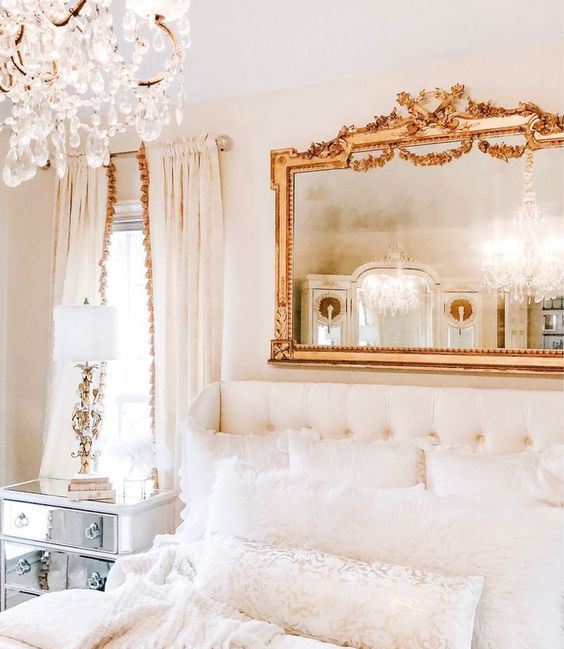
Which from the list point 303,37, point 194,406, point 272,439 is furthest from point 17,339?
point 303,37

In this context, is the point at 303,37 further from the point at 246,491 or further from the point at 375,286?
the point at 246,491

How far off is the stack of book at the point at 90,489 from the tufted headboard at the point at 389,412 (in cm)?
55

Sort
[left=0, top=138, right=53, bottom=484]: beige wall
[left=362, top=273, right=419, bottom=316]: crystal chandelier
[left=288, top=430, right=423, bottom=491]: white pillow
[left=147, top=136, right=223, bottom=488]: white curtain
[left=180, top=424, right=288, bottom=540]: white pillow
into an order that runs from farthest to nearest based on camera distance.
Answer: [left=0, top=138, right=53, bottom=484]: beige wall → [left=147, top=136, right=223, bottom=488]: white curtain → [left=362, top=273, right=419, bottom=316]: crystal chandelier → [left=180, top=424, right=288, bottom=540]: white pillow → [left=288, top=430, right=423, bottom=491]: white pillow

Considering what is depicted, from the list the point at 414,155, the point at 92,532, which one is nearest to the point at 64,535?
the point at 92,532

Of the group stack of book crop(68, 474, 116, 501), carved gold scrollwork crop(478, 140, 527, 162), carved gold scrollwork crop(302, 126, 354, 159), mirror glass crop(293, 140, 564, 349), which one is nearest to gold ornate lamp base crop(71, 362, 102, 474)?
stack of book crop(68, 474, 116, 501)

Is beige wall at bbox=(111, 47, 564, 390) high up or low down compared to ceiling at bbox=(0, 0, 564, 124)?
down

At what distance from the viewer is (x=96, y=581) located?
9.36ft

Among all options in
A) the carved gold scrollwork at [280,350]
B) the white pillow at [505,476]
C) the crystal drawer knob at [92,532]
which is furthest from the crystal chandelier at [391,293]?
the crystal drawer knob at [92,532]

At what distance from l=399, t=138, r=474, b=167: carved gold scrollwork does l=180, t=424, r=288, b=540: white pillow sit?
1237mm

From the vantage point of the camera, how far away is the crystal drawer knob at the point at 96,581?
2844 millimetres

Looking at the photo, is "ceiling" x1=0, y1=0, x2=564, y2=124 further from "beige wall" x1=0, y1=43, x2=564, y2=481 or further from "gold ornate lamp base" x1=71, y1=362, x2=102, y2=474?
"gold ornate lamp base" x1=71, y1=362, x2=102, y2=474

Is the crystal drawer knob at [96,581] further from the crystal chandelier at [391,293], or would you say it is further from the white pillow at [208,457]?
the crystal chandelier at [391,293]

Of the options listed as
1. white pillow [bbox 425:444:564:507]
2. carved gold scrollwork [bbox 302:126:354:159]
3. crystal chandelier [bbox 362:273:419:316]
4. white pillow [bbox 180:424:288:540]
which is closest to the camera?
white pillow [bbox 425:444:564:507]

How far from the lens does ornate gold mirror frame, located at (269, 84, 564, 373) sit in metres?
2.50
